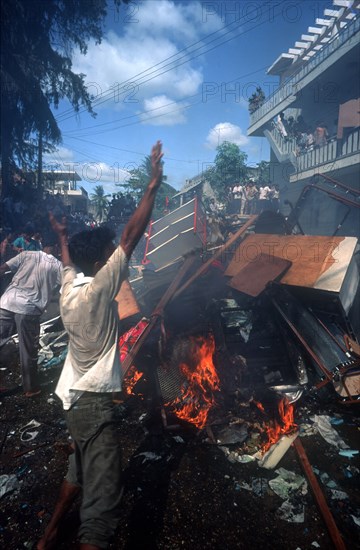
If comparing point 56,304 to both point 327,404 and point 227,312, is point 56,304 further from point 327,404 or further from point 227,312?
point 327,404

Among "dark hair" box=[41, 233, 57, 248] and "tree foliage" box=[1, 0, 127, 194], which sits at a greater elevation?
"tree foliage" box=[1, 0, 127, 194]

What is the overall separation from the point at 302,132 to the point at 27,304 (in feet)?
60.3

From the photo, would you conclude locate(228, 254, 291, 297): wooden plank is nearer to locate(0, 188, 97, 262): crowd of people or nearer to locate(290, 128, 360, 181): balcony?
locate(0, 188, 97, 262): crowd of people

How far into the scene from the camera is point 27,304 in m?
4.36

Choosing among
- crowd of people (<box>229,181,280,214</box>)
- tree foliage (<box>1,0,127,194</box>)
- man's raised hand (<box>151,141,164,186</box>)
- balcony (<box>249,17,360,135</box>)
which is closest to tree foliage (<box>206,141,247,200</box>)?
balcony (<box>249,17,360,135</box>)

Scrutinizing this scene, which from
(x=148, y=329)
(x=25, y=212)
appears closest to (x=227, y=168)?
(x=25, y=212)

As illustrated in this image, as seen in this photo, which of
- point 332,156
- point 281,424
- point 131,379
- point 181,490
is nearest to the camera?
point 181,490

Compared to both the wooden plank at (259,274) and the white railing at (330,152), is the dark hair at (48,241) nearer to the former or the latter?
the wooden plank at (259,274)

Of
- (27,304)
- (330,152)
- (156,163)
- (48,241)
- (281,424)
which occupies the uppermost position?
(330,152)

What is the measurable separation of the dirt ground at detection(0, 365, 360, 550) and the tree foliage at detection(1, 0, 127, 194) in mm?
16890

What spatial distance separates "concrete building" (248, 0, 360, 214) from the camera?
1204cm

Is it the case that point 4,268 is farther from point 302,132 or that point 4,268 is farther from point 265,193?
point 302,132

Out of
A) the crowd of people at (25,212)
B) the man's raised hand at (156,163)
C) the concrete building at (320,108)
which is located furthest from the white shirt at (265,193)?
the man's raised hand at (156,163)

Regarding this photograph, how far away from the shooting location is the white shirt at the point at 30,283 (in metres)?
4.34
